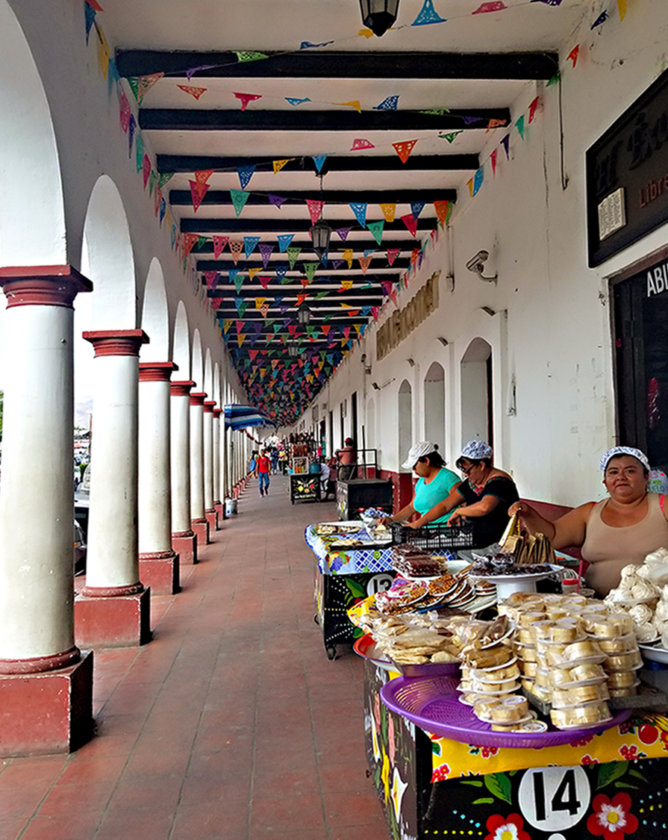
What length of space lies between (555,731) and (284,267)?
9.95 meters

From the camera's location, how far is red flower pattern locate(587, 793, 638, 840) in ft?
7.02

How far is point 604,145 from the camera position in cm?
487

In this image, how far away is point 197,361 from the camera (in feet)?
38.6

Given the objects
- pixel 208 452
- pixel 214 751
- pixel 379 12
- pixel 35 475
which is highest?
pixel 379 12

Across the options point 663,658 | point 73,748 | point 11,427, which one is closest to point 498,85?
point 11,427

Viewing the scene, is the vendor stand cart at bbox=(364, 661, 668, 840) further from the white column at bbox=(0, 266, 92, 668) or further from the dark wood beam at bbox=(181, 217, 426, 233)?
the dark wood beam at bbox=(181, 217, 426, 233)

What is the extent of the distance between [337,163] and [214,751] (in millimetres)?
5830

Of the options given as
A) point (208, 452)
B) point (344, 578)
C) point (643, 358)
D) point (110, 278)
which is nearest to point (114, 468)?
point (110, 278)

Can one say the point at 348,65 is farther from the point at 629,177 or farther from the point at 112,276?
the point at 112,276

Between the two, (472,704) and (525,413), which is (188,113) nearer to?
(525,413)

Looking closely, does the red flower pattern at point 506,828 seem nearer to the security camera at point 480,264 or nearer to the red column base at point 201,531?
the security camera at point 480,264

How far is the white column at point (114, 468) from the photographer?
577 centimetres

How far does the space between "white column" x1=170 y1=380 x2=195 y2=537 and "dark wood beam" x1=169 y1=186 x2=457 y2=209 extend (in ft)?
8.45

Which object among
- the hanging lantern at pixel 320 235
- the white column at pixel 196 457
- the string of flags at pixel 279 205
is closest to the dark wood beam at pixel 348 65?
the string of flags at pixel 279 205
